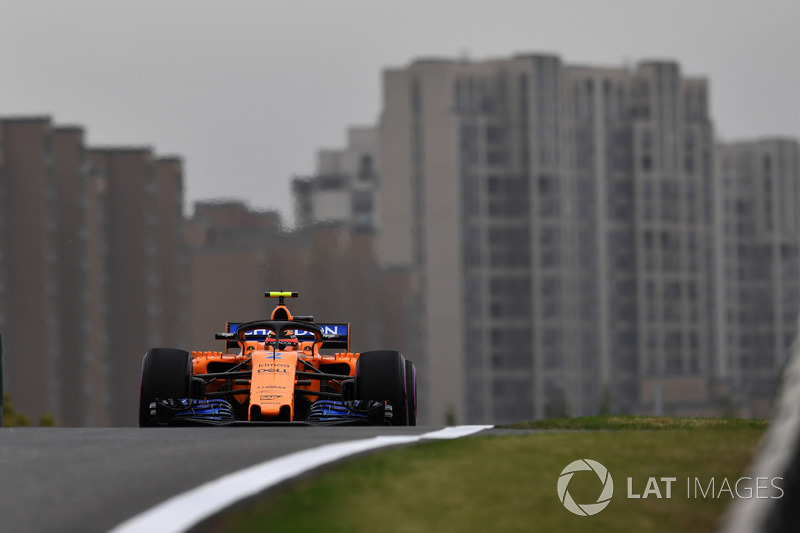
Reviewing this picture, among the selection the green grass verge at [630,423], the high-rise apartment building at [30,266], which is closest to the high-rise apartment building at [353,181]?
the high-rise apartment building at [30,266]

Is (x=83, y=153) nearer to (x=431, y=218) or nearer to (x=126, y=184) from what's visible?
(x=126, y=184)

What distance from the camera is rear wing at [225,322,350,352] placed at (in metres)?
18.5

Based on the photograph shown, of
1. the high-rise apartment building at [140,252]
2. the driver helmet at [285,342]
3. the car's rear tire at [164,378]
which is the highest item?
the high-rise apartment building at [140,252]

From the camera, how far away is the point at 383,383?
16.4 meters

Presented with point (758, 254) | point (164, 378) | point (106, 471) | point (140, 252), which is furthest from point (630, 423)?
point (758, 254)

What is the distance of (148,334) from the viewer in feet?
343

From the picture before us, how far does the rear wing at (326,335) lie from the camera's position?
18500mm

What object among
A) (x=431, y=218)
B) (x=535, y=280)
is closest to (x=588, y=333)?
(x=535, y=280)

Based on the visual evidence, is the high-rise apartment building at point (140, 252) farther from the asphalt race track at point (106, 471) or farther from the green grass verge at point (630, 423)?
the asphalt race track at point (106, 471)

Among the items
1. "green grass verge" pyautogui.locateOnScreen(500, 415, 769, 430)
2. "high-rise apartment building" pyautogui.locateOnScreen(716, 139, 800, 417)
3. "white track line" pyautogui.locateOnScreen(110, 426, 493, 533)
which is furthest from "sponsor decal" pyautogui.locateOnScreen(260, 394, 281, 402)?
"high-rise apartment building" pyautogui.locateOnScreen(716, 139, 800, 417)

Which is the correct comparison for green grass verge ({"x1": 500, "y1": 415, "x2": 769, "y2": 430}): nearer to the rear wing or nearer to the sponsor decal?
the sponsor decal

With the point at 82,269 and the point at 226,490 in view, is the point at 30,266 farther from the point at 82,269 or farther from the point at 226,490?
the point at 226,490

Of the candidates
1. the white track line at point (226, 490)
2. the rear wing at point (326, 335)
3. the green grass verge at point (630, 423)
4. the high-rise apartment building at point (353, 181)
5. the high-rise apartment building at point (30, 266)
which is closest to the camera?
the white track line at point (226, 490)

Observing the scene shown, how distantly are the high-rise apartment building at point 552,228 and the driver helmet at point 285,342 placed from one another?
120551mm
